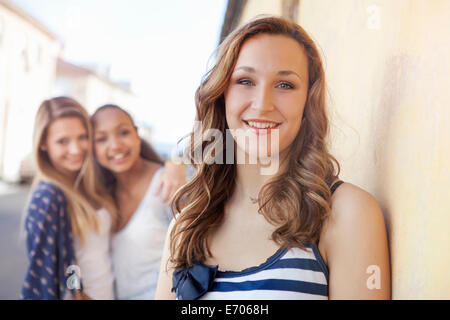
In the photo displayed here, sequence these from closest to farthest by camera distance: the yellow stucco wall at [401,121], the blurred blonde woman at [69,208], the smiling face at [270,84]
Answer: the yellow stucco wall at [401,121] → the smiling face at [270,84] → the blurred blonde woman at [69,208]

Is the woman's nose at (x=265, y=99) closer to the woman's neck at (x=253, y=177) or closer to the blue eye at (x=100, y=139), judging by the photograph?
the woman's neck at (x=253, y=177)

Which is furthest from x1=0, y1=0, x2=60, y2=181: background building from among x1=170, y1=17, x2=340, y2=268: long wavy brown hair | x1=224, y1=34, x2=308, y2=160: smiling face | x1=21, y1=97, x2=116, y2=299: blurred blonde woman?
x1=224, y1=34, x2=308, y2=160: smiling face

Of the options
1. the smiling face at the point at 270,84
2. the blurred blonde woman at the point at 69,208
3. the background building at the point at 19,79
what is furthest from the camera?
the background building at the point at 19,79

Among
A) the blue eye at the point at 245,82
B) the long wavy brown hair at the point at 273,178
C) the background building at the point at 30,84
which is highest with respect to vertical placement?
the background building at the point at 30,84

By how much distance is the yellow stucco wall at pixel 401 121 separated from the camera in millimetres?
553

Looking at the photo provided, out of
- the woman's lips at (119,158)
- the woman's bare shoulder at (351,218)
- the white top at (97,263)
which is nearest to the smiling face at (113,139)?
the woman's lips at (119,158)

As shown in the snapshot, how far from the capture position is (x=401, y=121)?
681mm

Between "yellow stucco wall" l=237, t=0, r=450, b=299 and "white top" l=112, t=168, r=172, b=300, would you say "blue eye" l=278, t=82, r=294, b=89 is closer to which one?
"yellow stucco wall" l=237, t=0, r=450, b=299

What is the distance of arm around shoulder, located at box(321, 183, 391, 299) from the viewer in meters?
0.71

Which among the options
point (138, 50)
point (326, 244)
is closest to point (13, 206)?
point (138, 50)

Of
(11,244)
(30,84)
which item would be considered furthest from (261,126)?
(11,244)

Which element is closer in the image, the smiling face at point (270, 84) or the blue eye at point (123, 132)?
the smiling face at point (270, 84)

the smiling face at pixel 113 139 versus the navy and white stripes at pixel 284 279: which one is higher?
the smiling face at pixel 113 139

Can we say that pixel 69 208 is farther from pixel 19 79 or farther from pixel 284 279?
pixel 284 279
